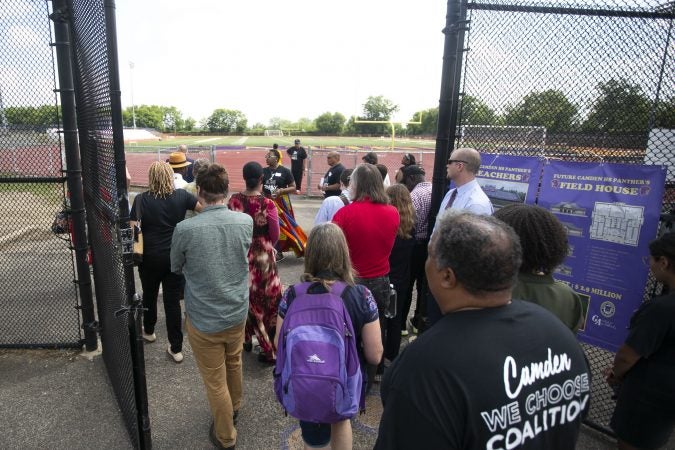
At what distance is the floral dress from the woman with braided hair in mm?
2255

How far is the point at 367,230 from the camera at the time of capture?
3.29 m

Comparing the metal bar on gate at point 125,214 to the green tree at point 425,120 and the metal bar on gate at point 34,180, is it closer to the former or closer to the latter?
the metal bar on gate at point 34,180

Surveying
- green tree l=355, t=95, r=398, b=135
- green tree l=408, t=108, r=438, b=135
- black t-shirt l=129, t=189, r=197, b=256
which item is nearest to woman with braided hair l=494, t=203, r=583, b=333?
black t-shirt l=129, t=189, r=197, b=256

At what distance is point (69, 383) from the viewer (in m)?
3.64

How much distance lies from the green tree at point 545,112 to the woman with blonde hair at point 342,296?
1.85 m

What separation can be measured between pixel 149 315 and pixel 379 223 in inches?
102

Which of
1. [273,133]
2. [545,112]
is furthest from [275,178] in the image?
[273,133]

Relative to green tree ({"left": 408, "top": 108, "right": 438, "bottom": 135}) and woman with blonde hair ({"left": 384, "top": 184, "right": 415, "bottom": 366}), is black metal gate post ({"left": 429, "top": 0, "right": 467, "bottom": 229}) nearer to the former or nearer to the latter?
woman with blonde hair ({"left": 384, "top": 184, "right": 415, "bottom": 366})

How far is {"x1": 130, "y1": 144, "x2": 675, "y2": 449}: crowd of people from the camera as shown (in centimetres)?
113

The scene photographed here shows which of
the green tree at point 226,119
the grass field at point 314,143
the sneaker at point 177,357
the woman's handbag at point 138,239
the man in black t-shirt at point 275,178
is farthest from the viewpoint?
the green tree at point 226,119

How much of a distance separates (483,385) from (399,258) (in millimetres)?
2782

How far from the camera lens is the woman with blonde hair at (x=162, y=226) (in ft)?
12.3

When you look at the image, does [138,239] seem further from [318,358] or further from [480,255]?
[480,255]

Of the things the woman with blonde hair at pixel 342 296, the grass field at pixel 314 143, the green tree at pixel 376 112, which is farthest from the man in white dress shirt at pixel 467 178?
the green tree at pixel 376 112
